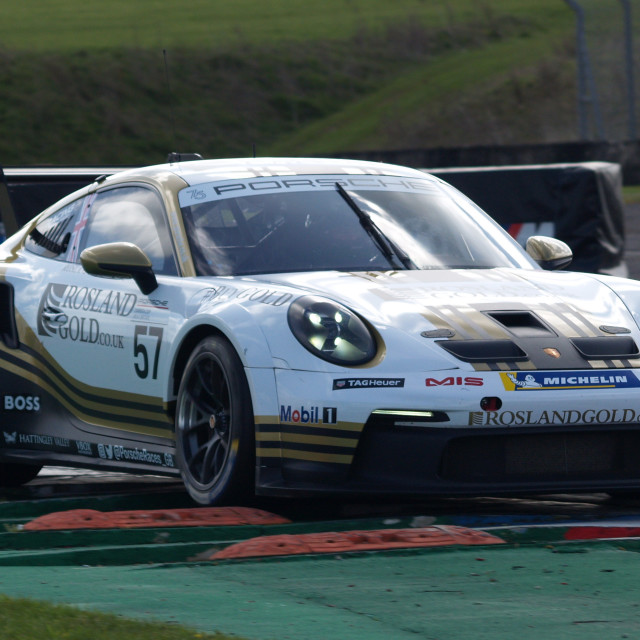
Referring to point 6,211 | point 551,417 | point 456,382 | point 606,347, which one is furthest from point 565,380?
point 6,211

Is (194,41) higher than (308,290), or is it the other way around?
(194,41)

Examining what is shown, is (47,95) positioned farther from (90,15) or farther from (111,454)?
(111,454)

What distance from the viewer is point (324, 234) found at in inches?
243

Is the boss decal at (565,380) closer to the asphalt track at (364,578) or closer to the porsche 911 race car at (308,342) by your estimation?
the porsche 911 race car at (308,342)

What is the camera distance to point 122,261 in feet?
19.5

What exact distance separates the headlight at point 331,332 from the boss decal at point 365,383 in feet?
0.24

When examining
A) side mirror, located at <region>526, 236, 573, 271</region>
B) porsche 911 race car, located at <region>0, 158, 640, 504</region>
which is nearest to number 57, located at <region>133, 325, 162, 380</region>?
porsche 911 race car, located at <region>0, 158, 640, 504</region>

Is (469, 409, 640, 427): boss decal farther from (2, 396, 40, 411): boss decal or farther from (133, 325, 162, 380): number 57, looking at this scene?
(2, 396, 40, 411): boss decal

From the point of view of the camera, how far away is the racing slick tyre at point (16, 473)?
7.07m

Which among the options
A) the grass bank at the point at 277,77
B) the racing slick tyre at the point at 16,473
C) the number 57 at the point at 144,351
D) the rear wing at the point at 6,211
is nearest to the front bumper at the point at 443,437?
the number 57 at the point at 144,351

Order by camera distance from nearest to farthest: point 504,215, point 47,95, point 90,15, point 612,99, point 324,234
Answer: point 324,234 < point 504,215 < point 612,99 < point 47,95 < point 90,15

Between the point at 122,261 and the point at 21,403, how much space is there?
3.87 feet

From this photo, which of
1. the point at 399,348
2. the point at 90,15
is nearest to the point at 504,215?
the point at 399,348

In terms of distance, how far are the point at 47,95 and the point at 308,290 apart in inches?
1658
